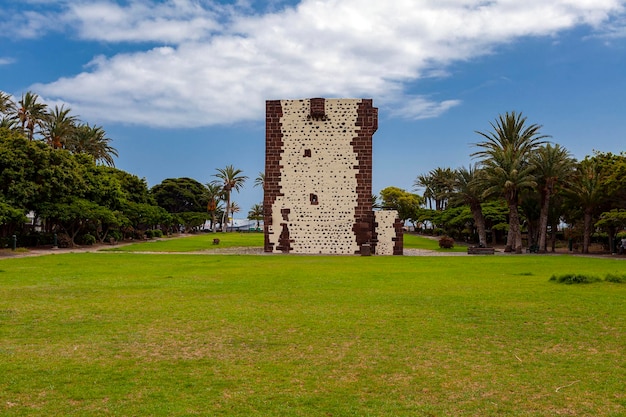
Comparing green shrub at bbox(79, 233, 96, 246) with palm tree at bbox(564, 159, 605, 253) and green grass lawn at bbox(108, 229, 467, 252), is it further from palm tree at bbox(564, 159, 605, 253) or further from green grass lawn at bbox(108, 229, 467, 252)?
palm tree at bbox(564, 159, 605, 253)

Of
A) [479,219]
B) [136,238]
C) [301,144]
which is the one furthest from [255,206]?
[301,144]

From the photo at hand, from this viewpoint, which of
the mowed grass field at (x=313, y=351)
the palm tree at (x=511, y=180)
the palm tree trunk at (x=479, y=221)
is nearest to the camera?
the mowed grass field at (x=313, y=351)

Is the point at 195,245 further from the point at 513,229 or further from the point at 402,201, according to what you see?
the point at 402,201

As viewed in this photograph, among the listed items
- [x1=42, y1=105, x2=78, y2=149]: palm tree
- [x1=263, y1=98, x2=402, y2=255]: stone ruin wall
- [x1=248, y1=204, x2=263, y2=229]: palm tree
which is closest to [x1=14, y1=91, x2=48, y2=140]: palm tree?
[x1=42, y1=105, x2=78, y2=149]: palm tree

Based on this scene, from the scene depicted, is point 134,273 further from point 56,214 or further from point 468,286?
point 56,214

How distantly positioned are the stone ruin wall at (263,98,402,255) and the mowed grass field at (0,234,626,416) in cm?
1885

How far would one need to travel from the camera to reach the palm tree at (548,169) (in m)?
34.8

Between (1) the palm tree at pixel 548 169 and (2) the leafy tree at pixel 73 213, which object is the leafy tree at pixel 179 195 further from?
(1) the palm tree at pixel 548 169

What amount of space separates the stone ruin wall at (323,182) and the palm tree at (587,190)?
12.3 metres

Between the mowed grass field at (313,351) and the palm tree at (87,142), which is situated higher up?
the palm tree at (87,142)

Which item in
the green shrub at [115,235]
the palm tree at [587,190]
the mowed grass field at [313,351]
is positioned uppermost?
the palm tree at [587,190]

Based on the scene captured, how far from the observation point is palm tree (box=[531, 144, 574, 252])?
34781mm

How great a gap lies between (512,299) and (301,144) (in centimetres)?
2198

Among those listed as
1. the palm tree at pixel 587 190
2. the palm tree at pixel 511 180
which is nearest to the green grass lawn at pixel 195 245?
the palm tree at pixel 511 180
